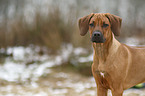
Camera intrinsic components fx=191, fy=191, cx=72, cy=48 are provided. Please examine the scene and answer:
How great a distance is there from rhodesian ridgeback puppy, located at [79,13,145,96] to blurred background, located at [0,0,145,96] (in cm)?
217

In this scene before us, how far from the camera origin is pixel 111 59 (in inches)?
92.7

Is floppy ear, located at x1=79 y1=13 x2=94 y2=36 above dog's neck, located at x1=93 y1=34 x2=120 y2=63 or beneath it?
above

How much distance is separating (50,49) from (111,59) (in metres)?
4.91

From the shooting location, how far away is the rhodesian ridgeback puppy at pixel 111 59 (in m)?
2.24

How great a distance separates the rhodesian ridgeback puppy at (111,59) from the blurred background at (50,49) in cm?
217

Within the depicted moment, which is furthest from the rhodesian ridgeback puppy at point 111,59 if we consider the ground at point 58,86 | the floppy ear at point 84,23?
the ground at point 58,86

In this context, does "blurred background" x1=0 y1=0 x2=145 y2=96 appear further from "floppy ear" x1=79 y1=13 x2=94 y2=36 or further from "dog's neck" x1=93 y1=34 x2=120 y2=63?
"floppy ear" x1=79 y1=13 x2=94 y2=36

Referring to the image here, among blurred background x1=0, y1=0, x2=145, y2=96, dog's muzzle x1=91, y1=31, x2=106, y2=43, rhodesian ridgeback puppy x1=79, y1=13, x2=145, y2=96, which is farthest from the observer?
blurred background x1=0, y1=0, x2=145, y2=96

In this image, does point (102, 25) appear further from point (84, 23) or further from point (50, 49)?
point (50, 49)

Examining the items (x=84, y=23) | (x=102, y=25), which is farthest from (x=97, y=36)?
(x=84, y=23)

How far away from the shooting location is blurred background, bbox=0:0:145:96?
5267 mm

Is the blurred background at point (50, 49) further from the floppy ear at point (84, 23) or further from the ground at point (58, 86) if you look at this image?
the floppy ear at point (84, 23)

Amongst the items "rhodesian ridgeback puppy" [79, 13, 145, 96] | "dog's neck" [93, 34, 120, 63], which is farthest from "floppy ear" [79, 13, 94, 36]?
"dog's neck" [93, 34, 120, 63]

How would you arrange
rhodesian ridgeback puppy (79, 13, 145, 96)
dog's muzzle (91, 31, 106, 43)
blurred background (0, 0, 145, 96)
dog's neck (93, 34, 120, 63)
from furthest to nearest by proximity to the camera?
blurred background (0, 0, 145, 96) → dog's neck (93, 34, 120, 63) → rhodesian ridgeback puppy (79, 13, 145, 96) → dog's muzzle (91, 31, 106, 43)
